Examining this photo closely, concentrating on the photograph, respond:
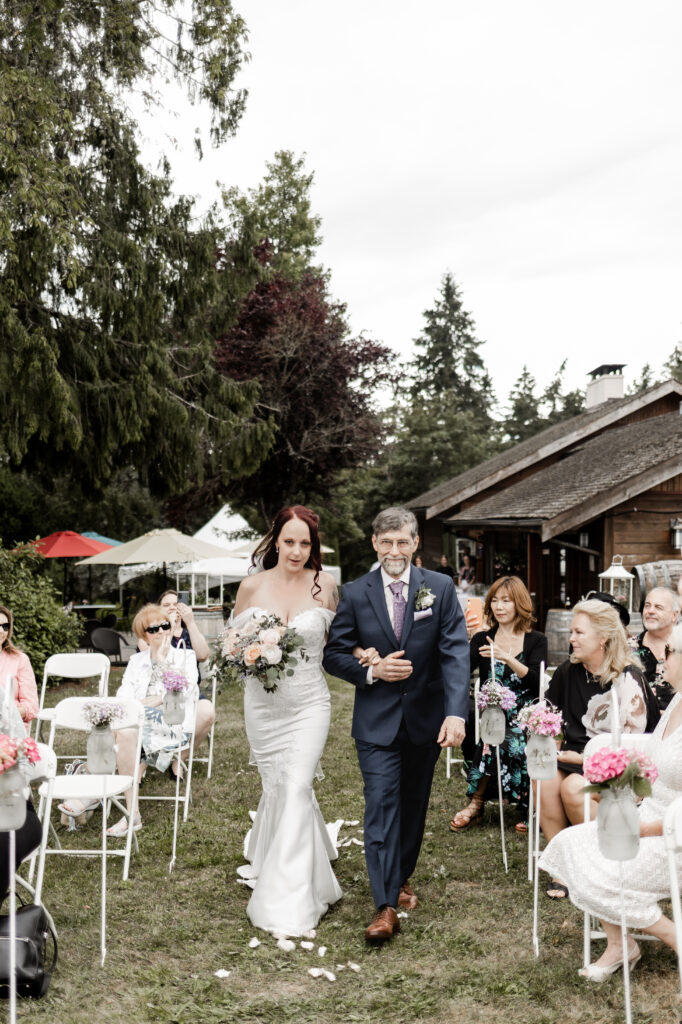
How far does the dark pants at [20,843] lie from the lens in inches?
146

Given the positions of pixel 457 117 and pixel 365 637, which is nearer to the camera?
pixel 365 637

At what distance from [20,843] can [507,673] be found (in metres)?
3.41

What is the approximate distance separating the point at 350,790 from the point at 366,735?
2.88 meters

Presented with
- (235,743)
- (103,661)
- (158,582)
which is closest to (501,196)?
(158,582)

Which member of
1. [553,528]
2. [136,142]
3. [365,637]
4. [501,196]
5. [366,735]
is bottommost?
[366,735]

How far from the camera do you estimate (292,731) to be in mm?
4840

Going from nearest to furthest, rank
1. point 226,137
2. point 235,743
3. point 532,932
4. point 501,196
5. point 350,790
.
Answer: point 532,932 < point 350,790 < point 235,743 < point 226,137 < point 501,196

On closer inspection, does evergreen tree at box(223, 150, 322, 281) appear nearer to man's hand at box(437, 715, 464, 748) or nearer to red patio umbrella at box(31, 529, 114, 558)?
red patio umbrella at box(31, 529, 114, 558)

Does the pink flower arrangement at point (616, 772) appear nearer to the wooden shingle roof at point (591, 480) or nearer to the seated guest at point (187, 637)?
the seated guest at point (187, 637)

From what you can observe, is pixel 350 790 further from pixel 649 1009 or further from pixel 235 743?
pixel 649 1009

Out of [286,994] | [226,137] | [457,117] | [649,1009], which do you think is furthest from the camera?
[226,137]

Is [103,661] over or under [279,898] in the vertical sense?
over

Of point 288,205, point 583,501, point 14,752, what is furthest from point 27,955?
point 288,205

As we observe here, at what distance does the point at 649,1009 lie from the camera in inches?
138
